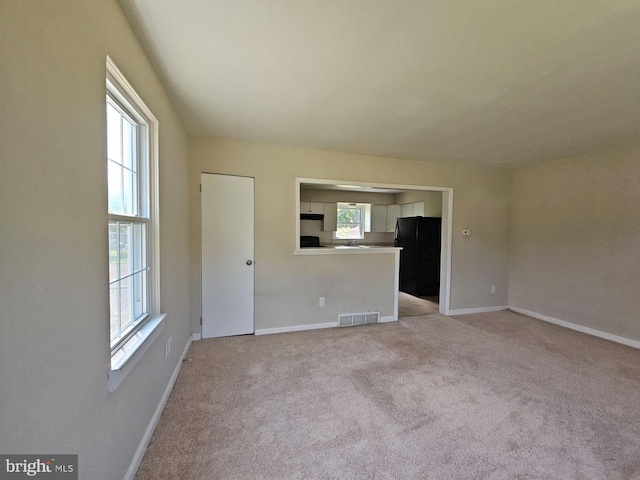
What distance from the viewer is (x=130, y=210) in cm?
171

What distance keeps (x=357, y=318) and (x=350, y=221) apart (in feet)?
10.8

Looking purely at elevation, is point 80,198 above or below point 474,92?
below

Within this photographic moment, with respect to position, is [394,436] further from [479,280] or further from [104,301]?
[479,280]

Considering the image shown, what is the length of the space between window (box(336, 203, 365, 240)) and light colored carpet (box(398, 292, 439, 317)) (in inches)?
72.1

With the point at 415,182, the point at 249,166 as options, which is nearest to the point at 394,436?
the point at 249,166

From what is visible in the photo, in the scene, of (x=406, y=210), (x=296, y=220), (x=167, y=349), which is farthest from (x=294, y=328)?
(x=406, y=210)

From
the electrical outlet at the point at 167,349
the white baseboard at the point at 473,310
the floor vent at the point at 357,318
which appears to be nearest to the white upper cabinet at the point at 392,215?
the white baseboard at the point at 473,310

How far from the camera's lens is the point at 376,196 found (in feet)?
22.2

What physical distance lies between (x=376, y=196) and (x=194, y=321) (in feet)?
16.3

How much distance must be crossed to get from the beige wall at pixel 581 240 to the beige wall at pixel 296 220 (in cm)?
57

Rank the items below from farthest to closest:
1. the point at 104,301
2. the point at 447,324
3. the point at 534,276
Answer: the point at 534,276
the point at 447,324
the point at 104,301

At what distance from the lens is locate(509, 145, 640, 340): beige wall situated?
3279 mm

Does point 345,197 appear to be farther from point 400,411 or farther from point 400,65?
point 400,411

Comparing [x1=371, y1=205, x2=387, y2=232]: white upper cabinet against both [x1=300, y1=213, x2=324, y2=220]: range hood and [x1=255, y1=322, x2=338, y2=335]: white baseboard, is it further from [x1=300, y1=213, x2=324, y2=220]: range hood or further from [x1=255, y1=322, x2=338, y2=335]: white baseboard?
[x1=255, y1=322, x2=338, y2=335]: white baseboard
